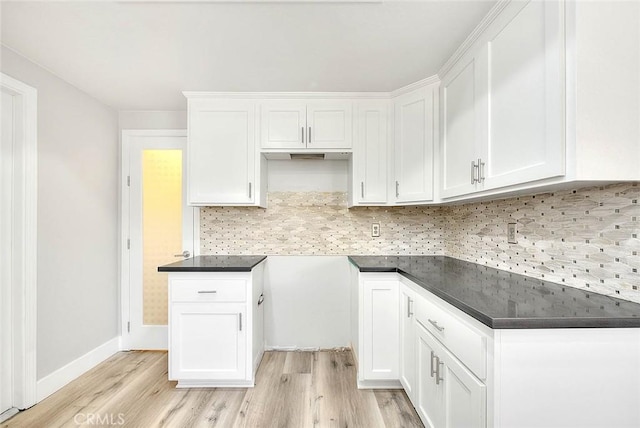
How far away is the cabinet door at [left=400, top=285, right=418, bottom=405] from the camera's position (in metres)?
1.78

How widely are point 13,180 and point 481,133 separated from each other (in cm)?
287

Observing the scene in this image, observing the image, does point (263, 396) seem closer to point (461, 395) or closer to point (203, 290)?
point (203, 290)

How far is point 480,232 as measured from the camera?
85.7 inches

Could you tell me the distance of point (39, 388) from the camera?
197 cm

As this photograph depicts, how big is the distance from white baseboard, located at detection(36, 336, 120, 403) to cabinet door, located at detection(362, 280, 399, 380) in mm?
2207

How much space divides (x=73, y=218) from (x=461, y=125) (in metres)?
2.91

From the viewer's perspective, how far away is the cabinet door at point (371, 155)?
2.41 meters

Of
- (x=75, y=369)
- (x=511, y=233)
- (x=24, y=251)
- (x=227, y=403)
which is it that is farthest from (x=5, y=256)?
(x=511, y=233)

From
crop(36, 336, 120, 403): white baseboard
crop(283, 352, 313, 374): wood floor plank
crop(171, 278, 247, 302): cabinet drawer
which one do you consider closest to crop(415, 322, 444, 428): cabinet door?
crop(283, 352, 313, 374): wood floor plank

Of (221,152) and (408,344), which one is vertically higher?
(221,152)

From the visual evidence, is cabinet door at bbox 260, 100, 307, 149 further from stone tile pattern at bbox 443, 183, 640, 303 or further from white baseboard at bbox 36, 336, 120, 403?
white baseboard at bbox 36, 336, 120, 403

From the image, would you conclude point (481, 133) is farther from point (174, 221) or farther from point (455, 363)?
point (174, 221)

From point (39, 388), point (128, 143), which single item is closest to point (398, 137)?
point (128, 143)

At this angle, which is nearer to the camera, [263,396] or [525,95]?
[525,95]
